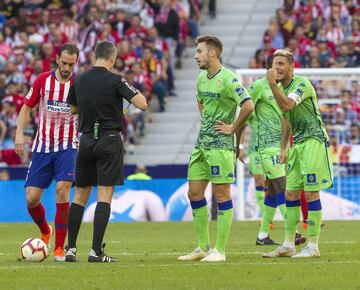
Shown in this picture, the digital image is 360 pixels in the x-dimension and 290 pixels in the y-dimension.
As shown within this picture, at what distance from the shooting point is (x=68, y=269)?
38.8 feet

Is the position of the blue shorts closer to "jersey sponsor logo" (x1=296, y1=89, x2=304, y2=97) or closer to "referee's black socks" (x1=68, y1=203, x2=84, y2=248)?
"referee's black socks" (x1=68, y1=203, x2=84, y2=248)

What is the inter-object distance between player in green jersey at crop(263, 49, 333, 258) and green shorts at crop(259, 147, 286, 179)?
9.84 feet

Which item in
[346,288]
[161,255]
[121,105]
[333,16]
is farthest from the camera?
[333,16]

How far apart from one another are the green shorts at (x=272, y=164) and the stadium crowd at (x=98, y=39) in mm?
11212

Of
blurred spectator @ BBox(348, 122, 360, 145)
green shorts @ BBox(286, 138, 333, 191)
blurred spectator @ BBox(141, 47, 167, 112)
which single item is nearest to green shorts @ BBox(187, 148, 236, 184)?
green shorts @ BBox(286, 138, 333, 191)

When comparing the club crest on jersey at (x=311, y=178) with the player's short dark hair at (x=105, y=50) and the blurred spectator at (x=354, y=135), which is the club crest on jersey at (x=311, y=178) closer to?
the player's short dark hair at (x=105, y=50)

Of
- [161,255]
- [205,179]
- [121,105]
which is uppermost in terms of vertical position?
[121,105]

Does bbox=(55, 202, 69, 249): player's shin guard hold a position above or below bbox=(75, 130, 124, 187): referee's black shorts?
below

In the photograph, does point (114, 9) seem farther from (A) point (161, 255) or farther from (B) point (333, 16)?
(A) point (161, 255)

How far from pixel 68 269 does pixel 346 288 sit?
2999 mm

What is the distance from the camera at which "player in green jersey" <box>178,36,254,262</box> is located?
1279cm

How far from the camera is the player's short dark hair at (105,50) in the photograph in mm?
12430

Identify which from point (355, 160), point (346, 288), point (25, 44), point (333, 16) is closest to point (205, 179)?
→ point (346, 288)

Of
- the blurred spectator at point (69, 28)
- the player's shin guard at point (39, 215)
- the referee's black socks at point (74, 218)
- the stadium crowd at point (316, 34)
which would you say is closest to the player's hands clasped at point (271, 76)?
the referee's black socks at point (74, 218)
